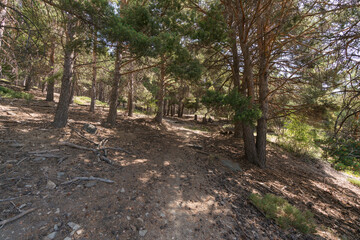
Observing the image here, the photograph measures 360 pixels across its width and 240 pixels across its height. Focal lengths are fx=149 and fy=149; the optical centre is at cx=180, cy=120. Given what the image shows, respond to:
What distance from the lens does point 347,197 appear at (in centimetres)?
665

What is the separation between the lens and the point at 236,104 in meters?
5.83

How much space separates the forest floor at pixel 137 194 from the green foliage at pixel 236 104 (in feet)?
7.74

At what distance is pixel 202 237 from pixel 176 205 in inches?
37.9

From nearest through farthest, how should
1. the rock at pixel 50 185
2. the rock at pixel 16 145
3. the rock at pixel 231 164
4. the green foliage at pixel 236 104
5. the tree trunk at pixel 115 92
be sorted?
the rock at pixel 50 185 < the rock at pixel 16 145 < the green foliage at pixel 236 104 < the rock at pixel 231 164 < the tree trunk at pixel 115 92

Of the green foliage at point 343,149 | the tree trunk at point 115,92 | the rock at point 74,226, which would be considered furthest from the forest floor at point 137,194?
the tree trunk at point 115,92

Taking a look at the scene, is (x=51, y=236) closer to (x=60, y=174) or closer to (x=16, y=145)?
(x=60, y=174)

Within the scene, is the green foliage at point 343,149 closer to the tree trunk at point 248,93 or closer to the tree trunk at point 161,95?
the tree trunk at point 248,93

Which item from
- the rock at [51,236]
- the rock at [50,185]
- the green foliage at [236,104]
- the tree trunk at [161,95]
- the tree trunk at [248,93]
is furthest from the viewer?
the tree trunk at [161,95]

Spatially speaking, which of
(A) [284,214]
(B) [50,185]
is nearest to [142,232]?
(B) [50,185]

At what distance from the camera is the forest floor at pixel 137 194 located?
2791mm

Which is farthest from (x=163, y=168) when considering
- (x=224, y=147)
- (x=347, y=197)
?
(x=347, y=197)

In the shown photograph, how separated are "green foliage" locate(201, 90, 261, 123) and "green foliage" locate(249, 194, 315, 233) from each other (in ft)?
9.18

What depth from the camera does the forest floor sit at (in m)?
2.79

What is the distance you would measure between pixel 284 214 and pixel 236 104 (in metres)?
3.68
